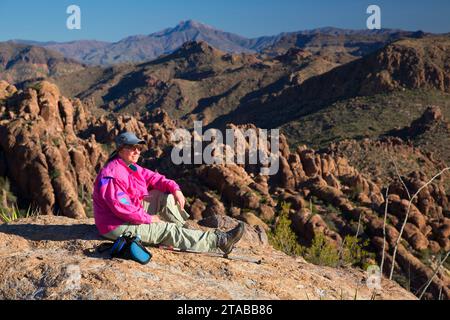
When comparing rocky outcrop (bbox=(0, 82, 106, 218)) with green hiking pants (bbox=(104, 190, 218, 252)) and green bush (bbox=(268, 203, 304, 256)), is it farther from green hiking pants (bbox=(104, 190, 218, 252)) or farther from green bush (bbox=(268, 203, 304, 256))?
green hiking pants (bbox=(104, 190, 218, 252))

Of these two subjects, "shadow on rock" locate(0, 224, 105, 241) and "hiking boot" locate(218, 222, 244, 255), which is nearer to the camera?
"hiking boot" locate(218, 222, 244, 255)

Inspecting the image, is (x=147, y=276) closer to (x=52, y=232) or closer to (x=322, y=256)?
(x=52, y=232)

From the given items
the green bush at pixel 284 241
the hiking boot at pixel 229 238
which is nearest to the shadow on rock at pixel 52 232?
the hiking boot at pixel 229 238

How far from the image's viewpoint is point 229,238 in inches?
264

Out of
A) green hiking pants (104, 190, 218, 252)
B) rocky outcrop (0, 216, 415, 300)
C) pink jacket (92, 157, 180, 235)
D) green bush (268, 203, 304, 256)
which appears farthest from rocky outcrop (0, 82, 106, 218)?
green hiking pants (104, 190, 218, 252)

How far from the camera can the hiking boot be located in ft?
21.8

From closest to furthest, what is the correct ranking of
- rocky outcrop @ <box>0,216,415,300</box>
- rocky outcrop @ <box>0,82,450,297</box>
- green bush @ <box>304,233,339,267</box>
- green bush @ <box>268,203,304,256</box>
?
rocky outcrop @ <box>0,216,415,300</box>
green bush @ <box>304,233,339,267</box>
green bush @ <box>268,203,304,256</box>
rocky outcrop @ <box>0,82,450,297</box>

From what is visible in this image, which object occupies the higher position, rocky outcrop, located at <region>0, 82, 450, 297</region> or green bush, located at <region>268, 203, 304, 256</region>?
green bush, located at <region>268, 203, 304, 256</region>

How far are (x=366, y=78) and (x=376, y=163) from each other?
130ft

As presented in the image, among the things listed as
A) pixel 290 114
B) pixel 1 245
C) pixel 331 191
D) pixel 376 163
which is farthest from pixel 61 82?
pixel 1 245

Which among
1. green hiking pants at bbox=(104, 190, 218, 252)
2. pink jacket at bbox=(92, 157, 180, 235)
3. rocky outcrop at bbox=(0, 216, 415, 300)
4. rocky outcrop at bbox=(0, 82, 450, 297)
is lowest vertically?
rocky outcrop at bbox=(0, 82, 450, 297)

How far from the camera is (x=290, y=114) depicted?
278ft

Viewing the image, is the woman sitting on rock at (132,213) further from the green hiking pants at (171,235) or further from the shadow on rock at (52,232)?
the shadow on rock at (52,232)
